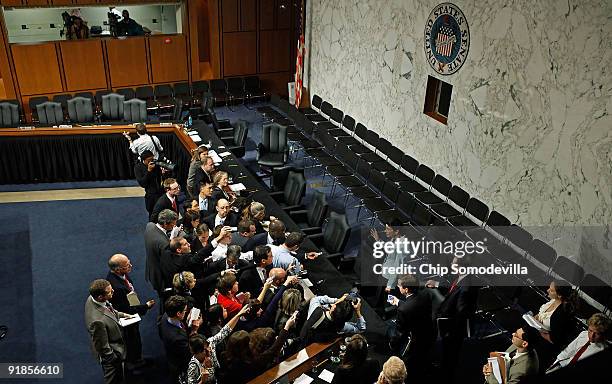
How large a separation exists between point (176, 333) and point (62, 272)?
3.77 metres

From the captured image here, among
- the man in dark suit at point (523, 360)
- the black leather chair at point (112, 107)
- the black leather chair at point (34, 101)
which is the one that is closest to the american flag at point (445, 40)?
the man in dark suit at point (523, 360)

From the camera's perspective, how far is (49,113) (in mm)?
11914

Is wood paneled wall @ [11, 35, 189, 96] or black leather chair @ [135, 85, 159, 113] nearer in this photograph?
wood paneled wall @ [11, 35, 189, 96]

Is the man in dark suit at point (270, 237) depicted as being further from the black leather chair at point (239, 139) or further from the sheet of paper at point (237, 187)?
the black leather chair at point (239, 139)

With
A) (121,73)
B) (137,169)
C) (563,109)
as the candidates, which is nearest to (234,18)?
(121,73)

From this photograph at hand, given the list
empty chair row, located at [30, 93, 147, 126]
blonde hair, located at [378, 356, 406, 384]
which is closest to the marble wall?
blonde hair, located at [378, 356, 406, 384]

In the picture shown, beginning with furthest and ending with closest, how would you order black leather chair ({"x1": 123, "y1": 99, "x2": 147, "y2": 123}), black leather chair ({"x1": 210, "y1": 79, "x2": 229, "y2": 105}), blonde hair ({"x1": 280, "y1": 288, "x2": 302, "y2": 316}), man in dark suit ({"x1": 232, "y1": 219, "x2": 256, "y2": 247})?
black leather chair ({"x1": 210, "y1": 79, "x2": 229, "y2": 105})
black leather chair ({"x1": 123, "y1": 99, "x2": 147, "y2": 123})
man in dark suit ({"x1": 232, "y1": 219, "x2": 256, "y2": 247})
blonde hair ({"x1": 280, "y1": 288, "x2": 302, "y2": 316})

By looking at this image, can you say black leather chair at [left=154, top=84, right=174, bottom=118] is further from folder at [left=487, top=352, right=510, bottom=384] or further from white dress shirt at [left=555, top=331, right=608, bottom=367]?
white dress shirt at [left=555, top=331, right=608, bottom=367]

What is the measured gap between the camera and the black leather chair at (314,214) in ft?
26.1

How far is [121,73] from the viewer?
13773mm

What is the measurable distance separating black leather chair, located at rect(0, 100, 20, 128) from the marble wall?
296 inches

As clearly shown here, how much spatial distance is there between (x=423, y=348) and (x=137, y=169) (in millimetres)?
5134

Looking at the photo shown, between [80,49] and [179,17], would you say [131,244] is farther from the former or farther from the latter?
[179,17]

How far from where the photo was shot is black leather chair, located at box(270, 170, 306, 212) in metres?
8.60
